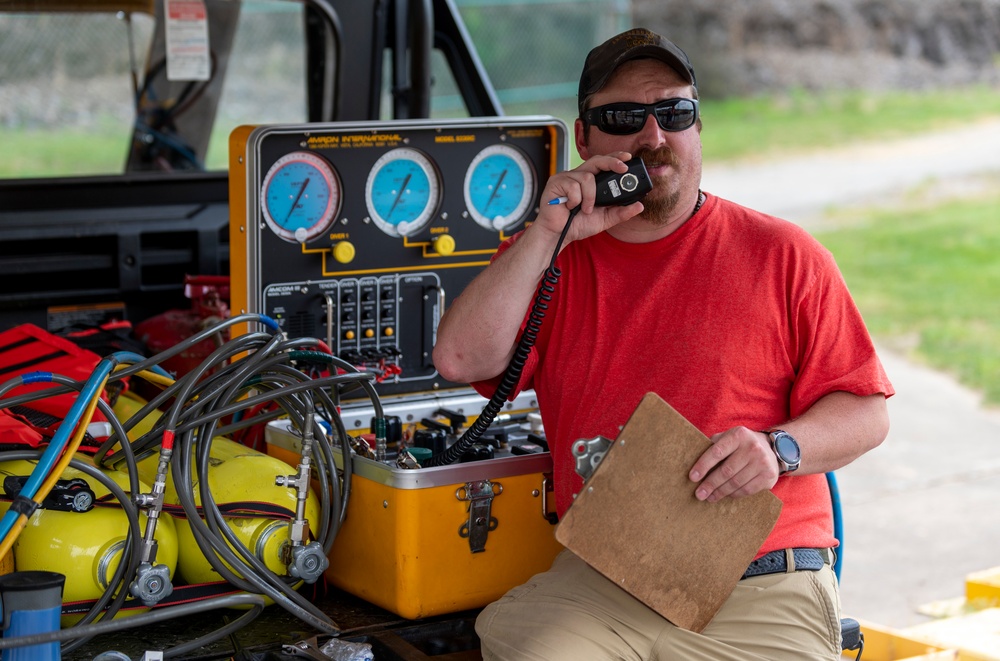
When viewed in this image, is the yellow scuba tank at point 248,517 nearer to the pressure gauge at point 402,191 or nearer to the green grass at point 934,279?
the pressure gauge at point 402,191

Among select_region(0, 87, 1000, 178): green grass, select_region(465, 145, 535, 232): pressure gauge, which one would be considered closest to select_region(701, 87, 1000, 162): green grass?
select_region(0, 87, 1000, 178): green grass

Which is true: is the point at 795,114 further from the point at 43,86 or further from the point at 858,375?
the point at 858,375

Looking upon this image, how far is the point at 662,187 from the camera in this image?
2688 mm

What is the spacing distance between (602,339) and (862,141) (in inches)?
569

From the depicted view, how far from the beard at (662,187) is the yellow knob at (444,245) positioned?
3.15 feet

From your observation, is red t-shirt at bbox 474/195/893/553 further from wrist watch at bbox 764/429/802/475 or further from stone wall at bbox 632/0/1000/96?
stone wall at bbox 632/0/1000/96

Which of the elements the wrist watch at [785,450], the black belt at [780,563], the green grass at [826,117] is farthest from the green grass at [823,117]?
the wrist watch at [785,450]

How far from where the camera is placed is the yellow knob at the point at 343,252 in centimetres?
335

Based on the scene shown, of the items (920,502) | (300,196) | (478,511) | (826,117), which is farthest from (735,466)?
(826,117)

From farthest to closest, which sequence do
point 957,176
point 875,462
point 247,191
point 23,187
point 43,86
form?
point 957,176 → point 43,86 → point 875,462 → point 23,187 → point 247,191

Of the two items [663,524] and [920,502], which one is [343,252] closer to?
[663,524]

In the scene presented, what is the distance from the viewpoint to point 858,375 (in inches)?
101

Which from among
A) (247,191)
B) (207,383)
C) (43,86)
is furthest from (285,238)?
(43,86)

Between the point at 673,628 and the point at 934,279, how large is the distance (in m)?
11.0
